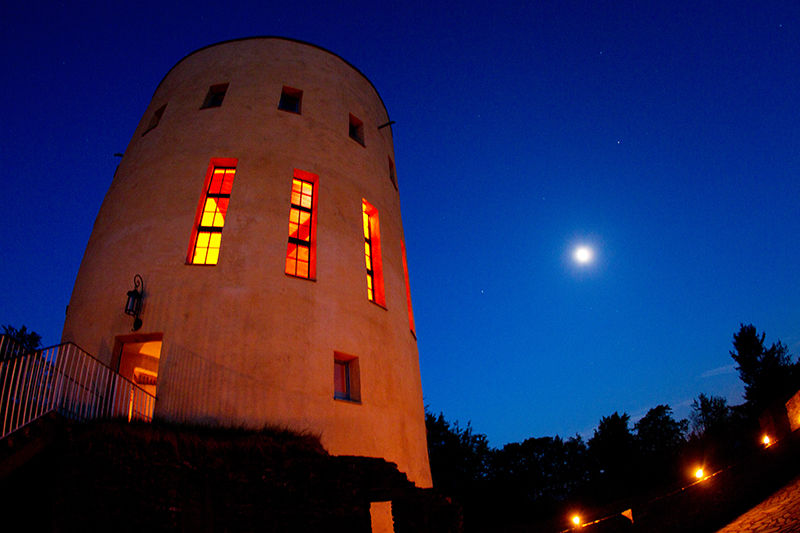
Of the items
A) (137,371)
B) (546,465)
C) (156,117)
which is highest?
(156,117)

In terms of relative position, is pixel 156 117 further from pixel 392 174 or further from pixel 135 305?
pixel 392 174

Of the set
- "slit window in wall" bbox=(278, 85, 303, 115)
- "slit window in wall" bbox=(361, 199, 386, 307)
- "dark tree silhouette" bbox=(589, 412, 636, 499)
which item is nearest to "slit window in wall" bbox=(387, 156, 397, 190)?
"slit window in wall" bbox=(361, 199, 386, 307)

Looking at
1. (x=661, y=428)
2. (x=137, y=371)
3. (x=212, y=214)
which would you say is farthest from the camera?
(x=661, y=428)

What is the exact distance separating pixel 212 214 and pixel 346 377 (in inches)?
232

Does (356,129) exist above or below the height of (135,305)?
above

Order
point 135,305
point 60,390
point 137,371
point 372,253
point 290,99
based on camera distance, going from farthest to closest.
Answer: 1. point 290,99
2. point 372,253
3. point 137,371
4. point 135,305
5. point 60,390

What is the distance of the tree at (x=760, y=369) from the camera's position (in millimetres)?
37781

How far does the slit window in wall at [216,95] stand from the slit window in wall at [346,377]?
981 centimetres

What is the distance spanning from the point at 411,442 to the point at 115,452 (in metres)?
7.65

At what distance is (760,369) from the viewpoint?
42.4 m

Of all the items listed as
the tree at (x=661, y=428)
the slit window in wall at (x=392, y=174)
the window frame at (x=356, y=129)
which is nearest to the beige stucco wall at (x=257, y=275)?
the window frame at (x=356, y=129)

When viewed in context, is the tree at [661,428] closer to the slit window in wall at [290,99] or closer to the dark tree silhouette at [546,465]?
the dark tree silhouette at [546,465]

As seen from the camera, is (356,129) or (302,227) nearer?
(302,227)

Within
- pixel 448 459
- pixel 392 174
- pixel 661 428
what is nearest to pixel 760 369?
pixel 661 428
